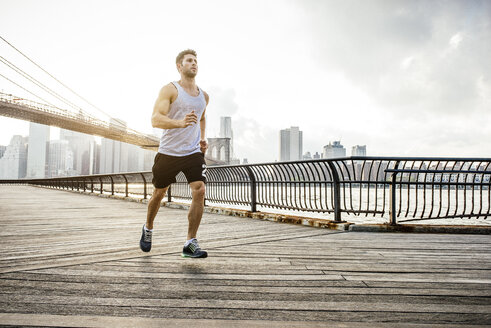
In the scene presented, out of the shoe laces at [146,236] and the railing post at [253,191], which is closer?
the shoe laces at [146,236]

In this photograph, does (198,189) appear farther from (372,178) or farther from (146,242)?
(372,178)

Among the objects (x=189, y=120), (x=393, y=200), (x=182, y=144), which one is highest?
(x=189, y=120)

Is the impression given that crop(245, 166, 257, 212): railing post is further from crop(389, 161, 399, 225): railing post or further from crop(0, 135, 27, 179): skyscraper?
crop(0, 135, 27, 179): skyscraper

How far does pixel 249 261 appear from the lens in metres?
2.72

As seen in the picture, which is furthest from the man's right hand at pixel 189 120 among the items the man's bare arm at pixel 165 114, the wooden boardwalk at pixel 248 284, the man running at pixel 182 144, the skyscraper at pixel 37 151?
the skyscraper at pixel 37 151

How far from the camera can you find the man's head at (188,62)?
9.80ft

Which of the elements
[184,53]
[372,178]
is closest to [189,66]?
[184,53]

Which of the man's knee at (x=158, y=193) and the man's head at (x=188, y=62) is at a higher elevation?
the man's head at (x=188, y=62)

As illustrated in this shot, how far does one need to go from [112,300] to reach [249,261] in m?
1.14

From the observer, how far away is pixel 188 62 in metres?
2.99

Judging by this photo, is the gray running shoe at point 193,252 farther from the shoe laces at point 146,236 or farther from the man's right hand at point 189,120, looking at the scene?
the man's right hand at point 189,120

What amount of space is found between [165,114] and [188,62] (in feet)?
1.65

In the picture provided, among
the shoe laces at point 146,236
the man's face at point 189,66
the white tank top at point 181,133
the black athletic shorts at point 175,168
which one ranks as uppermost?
the man's face at point 189,66

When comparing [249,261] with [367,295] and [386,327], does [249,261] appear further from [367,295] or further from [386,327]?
[386,327]
